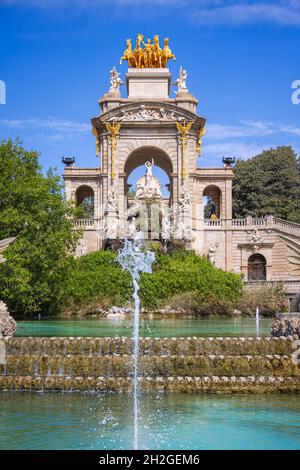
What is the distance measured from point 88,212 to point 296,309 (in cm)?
5737

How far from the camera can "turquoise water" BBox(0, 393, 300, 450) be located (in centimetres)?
994

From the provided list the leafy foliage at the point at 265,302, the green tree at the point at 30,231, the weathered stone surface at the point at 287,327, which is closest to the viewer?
the weathered stone surface at the point at 287,327

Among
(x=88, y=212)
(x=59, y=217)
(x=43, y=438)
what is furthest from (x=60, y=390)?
(x=88, y=212)

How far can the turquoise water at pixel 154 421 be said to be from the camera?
32.6 ft

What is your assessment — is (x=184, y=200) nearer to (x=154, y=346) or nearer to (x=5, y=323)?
(x=5, y=323)

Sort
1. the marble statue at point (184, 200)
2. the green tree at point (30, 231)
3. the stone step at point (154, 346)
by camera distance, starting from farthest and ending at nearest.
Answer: the marble statue at point (184, 200) < the green tree at point (30, 231) < the stone step at point (154, 346)

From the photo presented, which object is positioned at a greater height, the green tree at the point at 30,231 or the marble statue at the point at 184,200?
the marble statue at the point at 184,200

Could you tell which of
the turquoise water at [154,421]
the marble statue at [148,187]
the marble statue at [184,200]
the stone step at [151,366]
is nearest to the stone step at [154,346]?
the stone step at [151,366]

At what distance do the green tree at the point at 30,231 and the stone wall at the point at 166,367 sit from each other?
42.7 feet

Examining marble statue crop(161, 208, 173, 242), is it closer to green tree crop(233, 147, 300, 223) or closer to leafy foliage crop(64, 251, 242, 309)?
leafy foliage crop(64, 251, 242, 309)

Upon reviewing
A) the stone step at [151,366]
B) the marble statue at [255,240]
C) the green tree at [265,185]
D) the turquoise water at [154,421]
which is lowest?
the turquoise water at [154,421]

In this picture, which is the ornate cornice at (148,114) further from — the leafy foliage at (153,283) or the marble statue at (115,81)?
the leafy foliage at (153,283)

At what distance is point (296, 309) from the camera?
1627 centimetres
